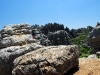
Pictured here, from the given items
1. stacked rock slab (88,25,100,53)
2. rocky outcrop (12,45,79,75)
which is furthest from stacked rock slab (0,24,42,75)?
stacked rock slab (88,25,100,53)

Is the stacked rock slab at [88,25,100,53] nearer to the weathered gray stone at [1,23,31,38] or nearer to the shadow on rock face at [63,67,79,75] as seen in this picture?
the weathered gray stone at [1,23,31,38]

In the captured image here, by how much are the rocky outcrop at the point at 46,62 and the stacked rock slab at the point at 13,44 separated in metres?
1.08

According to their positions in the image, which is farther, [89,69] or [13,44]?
[13,44]

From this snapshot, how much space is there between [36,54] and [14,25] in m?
4.21

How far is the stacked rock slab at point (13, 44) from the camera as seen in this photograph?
877 centimetres

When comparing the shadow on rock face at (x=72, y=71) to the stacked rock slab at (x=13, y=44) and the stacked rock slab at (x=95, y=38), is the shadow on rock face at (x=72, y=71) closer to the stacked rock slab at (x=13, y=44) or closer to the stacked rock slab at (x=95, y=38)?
the stacked rock slab at (x=13, y=44)

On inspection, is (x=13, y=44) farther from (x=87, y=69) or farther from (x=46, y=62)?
(x=87, y=69)

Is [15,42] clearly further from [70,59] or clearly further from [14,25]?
[70,59]

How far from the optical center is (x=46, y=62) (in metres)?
7.02

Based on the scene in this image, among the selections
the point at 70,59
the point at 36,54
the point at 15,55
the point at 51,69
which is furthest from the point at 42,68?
the point at 15,55

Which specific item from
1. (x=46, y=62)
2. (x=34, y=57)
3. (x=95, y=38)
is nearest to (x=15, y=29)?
(x=34, y=57)

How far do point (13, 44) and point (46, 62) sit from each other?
3.21 meters

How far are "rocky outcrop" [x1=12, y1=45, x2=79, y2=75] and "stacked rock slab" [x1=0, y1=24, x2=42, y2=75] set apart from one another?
3.53ft

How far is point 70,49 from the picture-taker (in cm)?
798
